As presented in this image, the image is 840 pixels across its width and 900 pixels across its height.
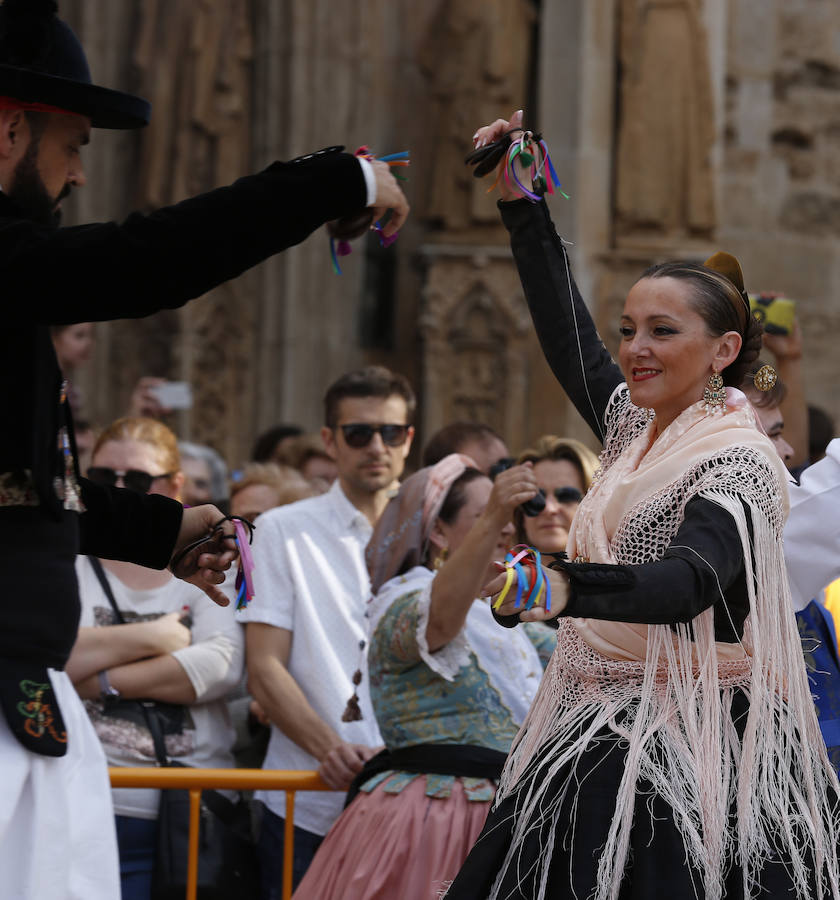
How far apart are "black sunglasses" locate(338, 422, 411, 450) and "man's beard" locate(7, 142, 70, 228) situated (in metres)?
2.44

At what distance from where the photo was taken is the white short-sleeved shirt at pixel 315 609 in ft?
15.0

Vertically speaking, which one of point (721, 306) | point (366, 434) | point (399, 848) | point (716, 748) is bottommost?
point (399, 848)

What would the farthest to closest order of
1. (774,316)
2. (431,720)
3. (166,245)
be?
(774,316), (431,720), (166,245)

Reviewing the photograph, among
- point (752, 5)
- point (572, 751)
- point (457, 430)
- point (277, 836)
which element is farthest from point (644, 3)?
point (572, 751)

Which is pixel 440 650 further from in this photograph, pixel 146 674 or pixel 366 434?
pixel 366 434

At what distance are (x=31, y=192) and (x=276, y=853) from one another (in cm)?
234

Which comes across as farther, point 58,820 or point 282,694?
point 282,694

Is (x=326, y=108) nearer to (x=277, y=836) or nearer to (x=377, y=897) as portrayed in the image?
(x=277, y=836)

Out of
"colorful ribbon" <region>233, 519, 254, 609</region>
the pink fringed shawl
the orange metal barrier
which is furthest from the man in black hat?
the orange metal barrier

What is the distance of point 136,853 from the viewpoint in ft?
13.9

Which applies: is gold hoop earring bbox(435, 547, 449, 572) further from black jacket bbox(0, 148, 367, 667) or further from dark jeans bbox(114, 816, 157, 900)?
black jacket bbox(0, 148, 367, 667)

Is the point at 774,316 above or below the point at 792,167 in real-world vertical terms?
below

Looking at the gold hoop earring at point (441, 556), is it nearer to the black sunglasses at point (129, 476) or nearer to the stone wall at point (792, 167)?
the black sunglasses at point (129, 476)

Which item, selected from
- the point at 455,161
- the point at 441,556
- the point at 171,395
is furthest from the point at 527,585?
the point at 455,161
